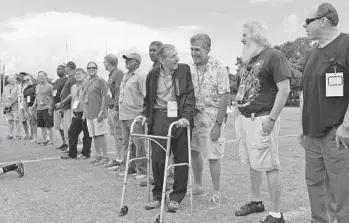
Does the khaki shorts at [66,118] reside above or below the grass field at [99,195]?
above

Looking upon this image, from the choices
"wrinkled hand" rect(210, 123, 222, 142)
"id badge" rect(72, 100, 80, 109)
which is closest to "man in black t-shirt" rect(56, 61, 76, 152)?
"id badge" rect(72, 100, 80, 109)

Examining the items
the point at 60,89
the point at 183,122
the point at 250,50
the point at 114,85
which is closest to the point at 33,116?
the point at 60,89

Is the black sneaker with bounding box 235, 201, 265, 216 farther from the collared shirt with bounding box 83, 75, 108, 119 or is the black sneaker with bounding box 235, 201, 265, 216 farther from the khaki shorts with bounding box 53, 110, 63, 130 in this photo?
the khaki shorts with bounding box 53, 110, 63, 130

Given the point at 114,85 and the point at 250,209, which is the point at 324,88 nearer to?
the point at 250,209

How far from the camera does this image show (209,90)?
199 inches

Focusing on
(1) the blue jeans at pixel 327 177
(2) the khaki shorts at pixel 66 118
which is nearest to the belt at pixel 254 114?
(1) the blue jeans at pixel 327 177

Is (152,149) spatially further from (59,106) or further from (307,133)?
(59,106)

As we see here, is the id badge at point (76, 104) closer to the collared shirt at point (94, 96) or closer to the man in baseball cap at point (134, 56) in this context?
the collared shirt at point (94, 96)

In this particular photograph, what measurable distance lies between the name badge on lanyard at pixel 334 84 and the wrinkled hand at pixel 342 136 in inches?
11.3

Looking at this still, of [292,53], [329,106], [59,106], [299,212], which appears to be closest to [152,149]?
[299,212]

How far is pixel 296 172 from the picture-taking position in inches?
266

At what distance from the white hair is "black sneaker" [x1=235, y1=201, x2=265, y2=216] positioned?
1846 mm

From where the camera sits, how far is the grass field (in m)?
4.55

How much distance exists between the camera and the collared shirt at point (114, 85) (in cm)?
726
